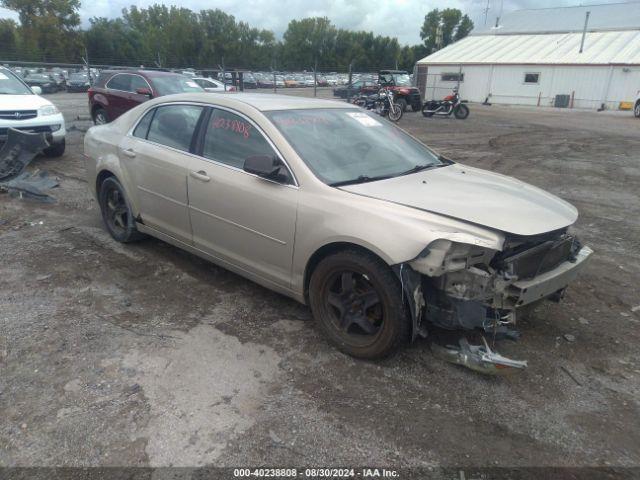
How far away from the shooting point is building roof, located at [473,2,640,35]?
37.3 meters

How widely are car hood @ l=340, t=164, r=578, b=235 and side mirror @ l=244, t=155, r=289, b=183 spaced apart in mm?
466

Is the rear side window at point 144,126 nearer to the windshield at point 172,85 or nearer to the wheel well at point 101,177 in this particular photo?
the wheel well at point 101,177

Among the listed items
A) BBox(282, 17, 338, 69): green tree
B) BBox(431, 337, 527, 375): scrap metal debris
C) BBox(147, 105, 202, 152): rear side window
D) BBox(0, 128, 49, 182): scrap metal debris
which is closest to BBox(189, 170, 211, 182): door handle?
BBox(147, 105, 202, 152): rear side window

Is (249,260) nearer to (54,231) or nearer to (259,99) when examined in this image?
(259,99)

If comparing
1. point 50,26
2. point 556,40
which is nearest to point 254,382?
point 556,40

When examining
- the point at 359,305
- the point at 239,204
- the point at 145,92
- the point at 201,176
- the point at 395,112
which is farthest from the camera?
the point at 395,112

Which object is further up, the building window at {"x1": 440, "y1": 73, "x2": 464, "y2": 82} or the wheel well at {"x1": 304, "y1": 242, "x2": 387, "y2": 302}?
the building window at {"x1": 440, "y1": 73, "x2": 464, "y2": 82}

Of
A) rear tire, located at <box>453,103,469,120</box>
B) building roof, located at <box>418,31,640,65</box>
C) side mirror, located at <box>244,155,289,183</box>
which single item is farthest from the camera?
building roof, located at <box>418,31,640,65</box>

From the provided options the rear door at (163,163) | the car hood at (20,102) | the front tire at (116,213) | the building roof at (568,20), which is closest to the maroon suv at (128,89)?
the car hood at (20,102)

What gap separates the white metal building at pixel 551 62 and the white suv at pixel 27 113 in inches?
1004

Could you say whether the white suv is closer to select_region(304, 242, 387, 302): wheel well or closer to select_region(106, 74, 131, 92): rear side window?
select_region(106, 74, 131, 92): rear side window

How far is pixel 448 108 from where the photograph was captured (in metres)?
20.8

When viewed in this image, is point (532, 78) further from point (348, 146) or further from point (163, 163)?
point (163, 163)

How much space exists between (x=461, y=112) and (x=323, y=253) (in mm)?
19767
